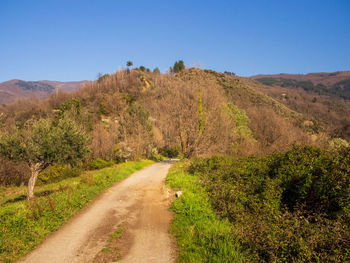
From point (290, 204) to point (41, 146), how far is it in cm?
1430

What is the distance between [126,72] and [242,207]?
103498 mm

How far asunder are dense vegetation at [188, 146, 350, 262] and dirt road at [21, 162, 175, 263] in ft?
8.33

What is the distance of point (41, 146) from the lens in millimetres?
13602

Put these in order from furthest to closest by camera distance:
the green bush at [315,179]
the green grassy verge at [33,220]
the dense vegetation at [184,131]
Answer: the dense vegetation at [184,131], the green bush at [315,179], the green grassy verge at [33,220]

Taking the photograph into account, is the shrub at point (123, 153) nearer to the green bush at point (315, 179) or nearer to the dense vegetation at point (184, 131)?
the dense vegetation at point (184, 131)

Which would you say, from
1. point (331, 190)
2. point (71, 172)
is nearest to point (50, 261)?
point (331, 190)

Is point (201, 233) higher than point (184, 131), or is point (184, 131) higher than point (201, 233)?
point (184, 131)

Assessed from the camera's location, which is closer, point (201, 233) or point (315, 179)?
point (201, 233)

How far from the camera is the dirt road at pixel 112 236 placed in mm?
6199

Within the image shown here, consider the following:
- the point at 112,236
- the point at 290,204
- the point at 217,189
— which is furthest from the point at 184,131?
the point at 112,236

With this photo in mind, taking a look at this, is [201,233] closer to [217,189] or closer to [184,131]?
[217,189]

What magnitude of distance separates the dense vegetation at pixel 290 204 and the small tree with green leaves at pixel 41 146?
9.49m

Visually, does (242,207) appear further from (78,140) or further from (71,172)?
(71,172)

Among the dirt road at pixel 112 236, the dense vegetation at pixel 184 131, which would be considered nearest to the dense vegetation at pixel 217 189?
the dense vegetation at pixel 184 131
